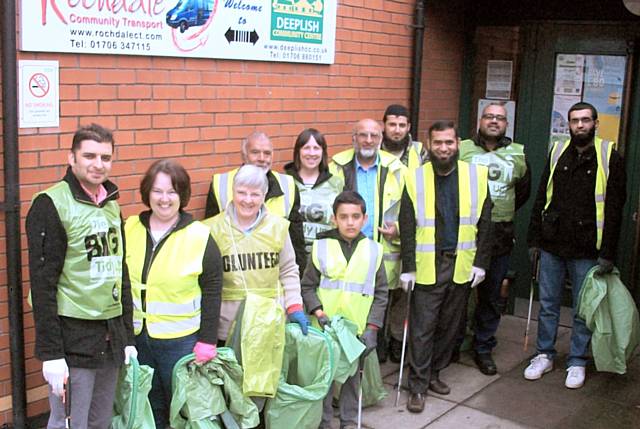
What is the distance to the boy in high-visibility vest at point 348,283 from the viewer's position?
4820 mm

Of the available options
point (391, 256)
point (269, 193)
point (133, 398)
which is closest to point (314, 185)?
point (269, 193)

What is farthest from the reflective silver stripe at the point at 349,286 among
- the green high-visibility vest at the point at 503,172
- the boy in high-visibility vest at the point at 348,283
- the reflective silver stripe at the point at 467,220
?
the green high-visibility vest at the point at 503,172

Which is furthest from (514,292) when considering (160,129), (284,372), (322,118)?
(160,129)

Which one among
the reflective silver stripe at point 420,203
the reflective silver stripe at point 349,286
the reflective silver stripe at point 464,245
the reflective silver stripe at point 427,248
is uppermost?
the reflective silver stripe at point 420,203

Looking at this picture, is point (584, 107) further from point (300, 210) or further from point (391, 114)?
point (300, 210)

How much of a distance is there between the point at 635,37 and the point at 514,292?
8.21ft

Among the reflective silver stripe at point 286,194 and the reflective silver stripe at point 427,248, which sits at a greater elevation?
the reflective silver stripe at point 286,194

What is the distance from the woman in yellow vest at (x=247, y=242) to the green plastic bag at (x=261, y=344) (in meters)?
0.14

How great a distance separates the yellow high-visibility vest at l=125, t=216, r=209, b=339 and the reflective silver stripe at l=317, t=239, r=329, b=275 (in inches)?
37.9

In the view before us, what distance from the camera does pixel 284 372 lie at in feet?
15.1

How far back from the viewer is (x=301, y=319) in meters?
4.62

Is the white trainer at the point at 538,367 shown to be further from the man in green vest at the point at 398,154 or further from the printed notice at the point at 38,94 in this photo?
the printed notice at the point at 38,94

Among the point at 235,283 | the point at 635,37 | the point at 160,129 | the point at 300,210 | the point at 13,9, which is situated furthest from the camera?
the point at 635,37

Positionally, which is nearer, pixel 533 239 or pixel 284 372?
pixel 284 372
